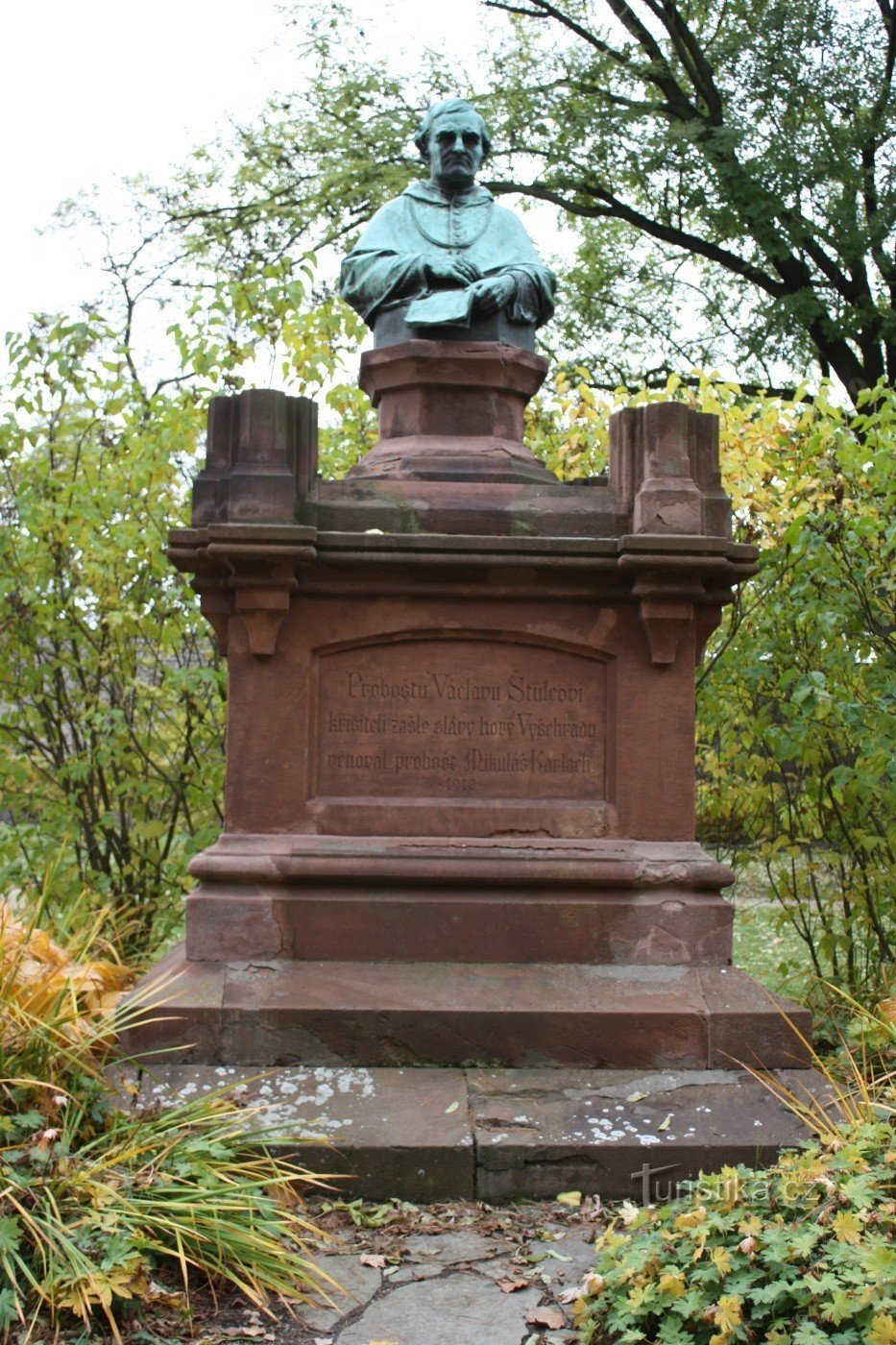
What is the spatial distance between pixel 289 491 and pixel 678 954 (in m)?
2.20

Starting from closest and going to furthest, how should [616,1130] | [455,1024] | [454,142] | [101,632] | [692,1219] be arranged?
[692,1219] < [616,1130] < [455,1024] < [454,142] < [101,632]

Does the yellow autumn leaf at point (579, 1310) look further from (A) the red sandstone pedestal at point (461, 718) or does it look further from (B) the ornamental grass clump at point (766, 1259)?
(A) the red sandstone pedestal at point (461, 718)

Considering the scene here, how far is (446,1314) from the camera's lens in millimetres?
3336

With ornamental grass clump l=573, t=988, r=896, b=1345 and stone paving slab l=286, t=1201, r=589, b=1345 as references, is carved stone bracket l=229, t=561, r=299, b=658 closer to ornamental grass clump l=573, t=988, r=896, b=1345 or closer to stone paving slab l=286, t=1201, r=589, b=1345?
stone paving slab l=286, t=1201, r=589, b=1345

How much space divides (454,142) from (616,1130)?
4.17 m

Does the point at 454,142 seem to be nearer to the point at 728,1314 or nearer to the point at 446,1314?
the point at 446,1314

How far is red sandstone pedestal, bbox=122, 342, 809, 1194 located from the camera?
5.02 m

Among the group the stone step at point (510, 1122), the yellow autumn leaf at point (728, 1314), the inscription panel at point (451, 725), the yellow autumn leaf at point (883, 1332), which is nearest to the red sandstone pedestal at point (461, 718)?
the inscription panel at point (451, 725)

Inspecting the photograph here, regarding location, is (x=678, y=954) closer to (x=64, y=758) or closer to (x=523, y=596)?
(x=523, y=596)

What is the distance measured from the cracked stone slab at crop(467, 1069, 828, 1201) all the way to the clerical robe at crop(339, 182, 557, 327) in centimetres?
311

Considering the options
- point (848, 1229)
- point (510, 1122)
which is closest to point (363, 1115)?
point (510, 1122)

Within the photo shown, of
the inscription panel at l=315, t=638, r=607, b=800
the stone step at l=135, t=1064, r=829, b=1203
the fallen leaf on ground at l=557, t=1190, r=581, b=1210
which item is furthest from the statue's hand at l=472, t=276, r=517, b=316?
the fallen leaf on ground at l=557, t=1190, r=581, b=1210

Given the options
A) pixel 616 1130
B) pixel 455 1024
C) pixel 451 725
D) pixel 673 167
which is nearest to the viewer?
pixel 616 1130

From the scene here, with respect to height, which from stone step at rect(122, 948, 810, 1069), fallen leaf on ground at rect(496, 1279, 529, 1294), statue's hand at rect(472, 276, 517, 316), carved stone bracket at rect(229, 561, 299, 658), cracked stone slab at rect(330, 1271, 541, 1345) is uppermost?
statue's hand at rect(472, 276, 517, 316)
